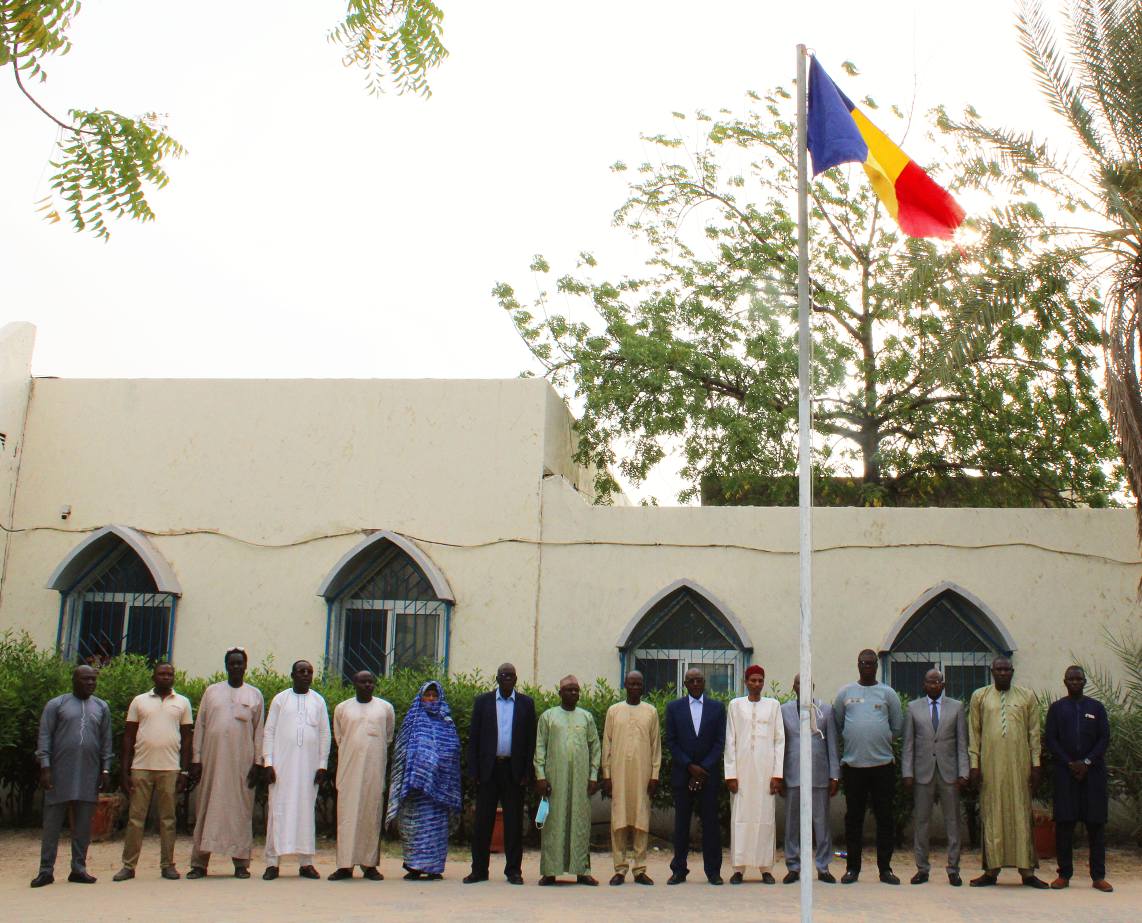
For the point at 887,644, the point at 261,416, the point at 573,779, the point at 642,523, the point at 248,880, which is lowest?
the point at 248,880

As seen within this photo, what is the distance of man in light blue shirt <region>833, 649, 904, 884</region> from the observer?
9016 millimetres

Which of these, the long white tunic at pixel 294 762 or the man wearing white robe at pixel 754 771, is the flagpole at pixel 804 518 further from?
the long white tunic at pixel 294 762

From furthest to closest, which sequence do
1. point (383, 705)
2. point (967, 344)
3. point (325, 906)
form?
point (967, 344) < point (383, 705) < point (325, 906)

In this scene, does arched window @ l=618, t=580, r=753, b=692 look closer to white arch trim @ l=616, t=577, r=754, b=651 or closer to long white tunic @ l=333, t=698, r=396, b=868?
white arch trim @ l=616, t=577, r=754, b=651

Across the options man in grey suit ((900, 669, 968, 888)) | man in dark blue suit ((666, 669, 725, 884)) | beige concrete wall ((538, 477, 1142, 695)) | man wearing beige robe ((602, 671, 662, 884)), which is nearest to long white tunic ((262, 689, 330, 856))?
man wearing beige robe ((602, 671, 662, 884))

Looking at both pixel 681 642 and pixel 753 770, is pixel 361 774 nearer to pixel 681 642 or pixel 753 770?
pixel 753 770

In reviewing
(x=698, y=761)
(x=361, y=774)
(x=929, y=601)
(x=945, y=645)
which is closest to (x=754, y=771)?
(x=698, y=761)

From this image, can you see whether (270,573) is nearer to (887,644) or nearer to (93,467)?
(93,467)

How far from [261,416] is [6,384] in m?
2.61

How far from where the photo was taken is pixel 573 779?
8852 millimetres

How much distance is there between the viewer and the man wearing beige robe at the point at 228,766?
28.4ft

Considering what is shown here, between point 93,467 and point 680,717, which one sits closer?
point 680,717

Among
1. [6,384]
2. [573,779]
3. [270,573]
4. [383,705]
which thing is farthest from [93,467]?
[573,779]

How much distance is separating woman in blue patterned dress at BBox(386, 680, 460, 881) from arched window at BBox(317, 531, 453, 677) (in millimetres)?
3007
